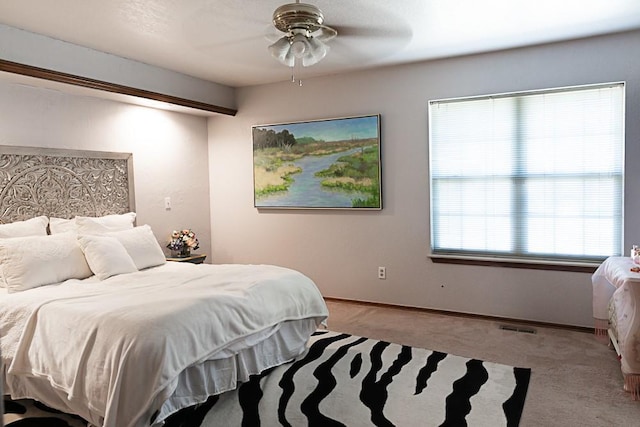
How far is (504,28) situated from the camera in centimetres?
358

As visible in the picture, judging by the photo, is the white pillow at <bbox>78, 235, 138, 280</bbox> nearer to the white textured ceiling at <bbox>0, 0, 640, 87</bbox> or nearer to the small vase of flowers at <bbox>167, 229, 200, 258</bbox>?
the small vase of flowers at <bbox>167, 229, 200, 258</bbox>

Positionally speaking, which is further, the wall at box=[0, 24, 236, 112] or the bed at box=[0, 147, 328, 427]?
the wall at box=[0, 24, 236, 112]

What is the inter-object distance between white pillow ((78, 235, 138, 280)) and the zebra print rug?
1.02 metres

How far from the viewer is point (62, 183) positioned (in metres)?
4.06

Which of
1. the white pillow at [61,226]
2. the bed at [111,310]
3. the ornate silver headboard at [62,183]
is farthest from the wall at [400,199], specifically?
the white pillow at [61,226]

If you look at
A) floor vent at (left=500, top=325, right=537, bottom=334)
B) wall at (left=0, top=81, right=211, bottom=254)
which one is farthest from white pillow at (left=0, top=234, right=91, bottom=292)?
floor vent at (left=500, top=325, right=537, bottom=334)

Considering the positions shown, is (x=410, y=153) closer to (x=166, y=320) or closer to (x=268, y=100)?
(x=268, y=100)

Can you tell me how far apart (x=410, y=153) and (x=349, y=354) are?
211 cm

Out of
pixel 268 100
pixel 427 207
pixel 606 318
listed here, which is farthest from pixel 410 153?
pixel 606 318

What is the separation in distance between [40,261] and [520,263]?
3845 mm

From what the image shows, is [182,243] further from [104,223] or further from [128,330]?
[128,330]

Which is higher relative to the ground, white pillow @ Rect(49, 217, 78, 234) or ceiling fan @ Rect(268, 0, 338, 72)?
ceiling fan @ Rect(268, 0, 338, 72)

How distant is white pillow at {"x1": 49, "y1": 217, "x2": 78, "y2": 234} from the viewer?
3.82 metres

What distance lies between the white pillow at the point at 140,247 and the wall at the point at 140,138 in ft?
2.75
